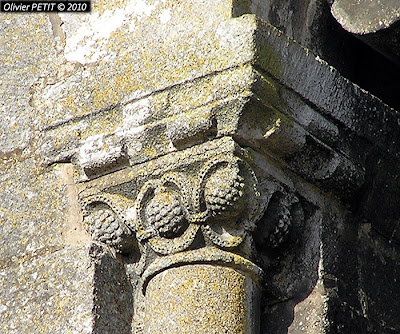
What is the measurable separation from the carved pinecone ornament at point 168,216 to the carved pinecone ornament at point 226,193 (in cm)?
8

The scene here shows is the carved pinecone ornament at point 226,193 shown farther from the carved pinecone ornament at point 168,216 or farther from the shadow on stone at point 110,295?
the shadow on stone at point 110,295

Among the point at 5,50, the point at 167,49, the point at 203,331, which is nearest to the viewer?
the point at 203,331

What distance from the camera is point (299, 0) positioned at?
4.03 metres

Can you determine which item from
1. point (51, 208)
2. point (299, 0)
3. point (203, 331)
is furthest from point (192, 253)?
point (299, 0)

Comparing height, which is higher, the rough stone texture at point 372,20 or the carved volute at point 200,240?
the rough stone texture at point 372,20

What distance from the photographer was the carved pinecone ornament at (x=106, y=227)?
147 inches

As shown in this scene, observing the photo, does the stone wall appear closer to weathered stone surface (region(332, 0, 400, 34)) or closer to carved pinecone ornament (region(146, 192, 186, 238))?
carved pinecone ornament (region(146, 192, 186, 238))

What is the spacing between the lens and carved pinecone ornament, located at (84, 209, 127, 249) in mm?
3740

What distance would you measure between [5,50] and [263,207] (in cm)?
105

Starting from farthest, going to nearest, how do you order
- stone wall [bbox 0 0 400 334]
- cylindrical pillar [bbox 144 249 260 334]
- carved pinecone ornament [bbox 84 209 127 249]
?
carved pinecone ornament [bbox 84 209 127 249] → stone wall [bbox 0 0 400 334] → cylindrical pillar [bbox 144 249 260 334]

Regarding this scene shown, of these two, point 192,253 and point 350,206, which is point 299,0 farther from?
point 192,253

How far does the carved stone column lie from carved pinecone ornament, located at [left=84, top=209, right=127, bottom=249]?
28 millimetres

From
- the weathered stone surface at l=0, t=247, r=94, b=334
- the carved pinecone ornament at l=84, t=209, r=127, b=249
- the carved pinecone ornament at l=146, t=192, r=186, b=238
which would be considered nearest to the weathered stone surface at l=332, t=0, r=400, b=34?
the carved pinecone ornament at l=146, t=192, r=186, b=238

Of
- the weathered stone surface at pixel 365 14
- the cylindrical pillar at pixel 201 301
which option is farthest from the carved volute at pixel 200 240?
the weathered stone surface at pixel 365 14
